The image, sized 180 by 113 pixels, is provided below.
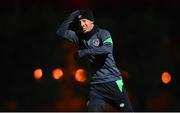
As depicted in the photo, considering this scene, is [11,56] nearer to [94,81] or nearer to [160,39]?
[160,39]

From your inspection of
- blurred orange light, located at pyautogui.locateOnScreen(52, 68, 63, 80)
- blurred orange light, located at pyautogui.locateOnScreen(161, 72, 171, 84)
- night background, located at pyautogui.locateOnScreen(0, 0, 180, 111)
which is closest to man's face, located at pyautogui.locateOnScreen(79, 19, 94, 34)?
night background, located at pyautogui.locateOnScreen(0, 0, 180, 111)

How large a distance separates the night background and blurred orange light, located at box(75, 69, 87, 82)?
0.02 metres

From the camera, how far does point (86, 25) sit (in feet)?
20.6

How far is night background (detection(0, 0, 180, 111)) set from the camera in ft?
38.1

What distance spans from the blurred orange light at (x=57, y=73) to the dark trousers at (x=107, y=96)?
5388 millimetres

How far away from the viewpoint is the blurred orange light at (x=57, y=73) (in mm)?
11711

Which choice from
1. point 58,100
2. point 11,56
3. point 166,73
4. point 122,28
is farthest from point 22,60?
point 166,73

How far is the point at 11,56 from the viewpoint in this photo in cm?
1192

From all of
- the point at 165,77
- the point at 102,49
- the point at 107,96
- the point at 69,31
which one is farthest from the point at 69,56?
the point at 102,49

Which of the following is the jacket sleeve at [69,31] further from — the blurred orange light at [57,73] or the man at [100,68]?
the blurred orange light at [57,73]

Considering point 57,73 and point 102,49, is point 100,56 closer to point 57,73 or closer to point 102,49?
point 102,49

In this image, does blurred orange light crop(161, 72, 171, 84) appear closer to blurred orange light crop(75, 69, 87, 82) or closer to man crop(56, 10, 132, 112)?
blurred orange light crop(75, 69, 87, 82)

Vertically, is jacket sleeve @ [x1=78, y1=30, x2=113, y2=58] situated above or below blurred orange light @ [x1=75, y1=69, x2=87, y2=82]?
above

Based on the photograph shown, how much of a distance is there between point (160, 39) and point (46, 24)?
2.19 m
